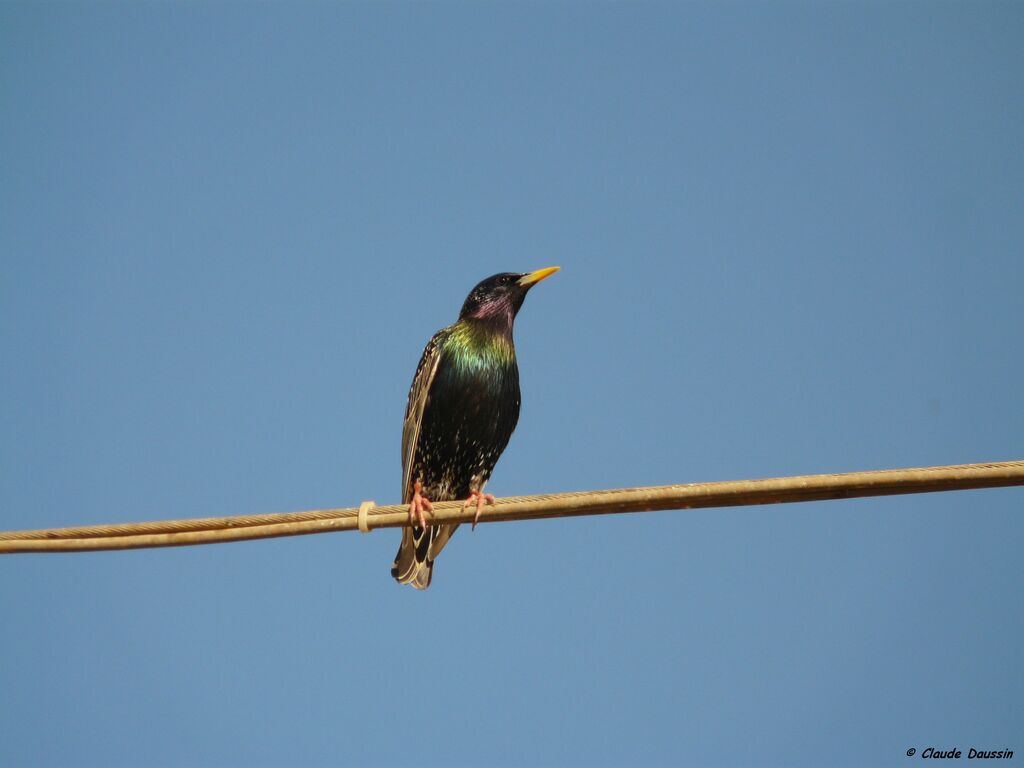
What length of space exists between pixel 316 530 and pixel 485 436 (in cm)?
273

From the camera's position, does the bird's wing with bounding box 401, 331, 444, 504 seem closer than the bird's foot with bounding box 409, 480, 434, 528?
No

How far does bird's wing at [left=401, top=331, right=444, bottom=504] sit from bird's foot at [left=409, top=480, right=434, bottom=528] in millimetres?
131

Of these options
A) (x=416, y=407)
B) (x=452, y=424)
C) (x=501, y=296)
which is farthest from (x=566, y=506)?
(x=501, y=296)

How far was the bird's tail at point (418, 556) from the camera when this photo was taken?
645 centimetres

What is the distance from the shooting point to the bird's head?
22.7 feet

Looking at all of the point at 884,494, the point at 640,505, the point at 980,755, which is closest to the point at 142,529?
the point at 640,505

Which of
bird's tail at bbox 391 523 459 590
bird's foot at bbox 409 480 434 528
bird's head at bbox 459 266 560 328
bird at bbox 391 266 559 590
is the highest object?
bird's head at bbox 459 266 560 328

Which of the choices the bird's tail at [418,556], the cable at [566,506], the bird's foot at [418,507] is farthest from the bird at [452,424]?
the cable at [566,506]

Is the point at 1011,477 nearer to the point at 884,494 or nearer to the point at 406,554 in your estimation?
the point at 884,494

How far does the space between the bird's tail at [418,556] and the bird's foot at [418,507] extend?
288 mm

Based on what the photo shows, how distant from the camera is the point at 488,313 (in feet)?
22.7

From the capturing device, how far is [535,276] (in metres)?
7.14

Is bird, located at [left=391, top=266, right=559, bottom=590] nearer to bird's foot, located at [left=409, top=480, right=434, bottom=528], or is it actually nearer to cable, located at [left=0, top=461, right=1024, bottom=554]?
bird's foot, located at [left=409, top=480, right=434, bottom=528]

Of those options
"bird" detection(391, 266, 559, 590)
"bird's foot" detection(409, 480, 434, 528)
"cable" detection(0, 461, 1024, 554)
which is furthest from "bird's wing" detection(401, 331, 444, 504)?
"cable" detection(0, 461, 1024, 554)
